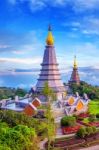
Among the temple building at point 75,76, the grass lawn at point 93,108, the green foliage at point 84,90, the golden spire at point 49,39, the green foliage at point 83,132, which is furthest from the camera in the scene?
the temple building at point 75,76

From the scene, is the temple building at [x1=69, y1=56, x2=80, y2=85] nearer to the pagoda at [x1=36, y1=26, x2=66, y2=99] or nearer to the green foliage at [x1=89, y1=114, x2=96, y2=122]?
the pagoda at [x1=36, y1=26, x2=66, y2=99]

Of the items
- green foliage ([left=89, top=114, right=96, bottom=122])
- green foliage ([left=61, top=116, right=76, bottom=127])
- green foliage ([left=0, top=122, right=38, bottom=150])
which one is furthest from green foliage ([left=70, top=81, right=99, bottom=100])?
green foliage ([left=0, top=122, right=38, bottom=150])

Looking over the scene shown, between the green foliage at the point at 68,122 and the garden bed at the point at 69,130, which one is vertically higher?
the green foliage at the point at 68,122

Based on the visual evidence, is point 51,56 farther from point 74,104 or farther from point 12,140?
point 12,140

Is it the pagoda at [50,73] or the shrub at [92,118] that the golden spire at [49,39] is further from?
the shrub at [92,118]

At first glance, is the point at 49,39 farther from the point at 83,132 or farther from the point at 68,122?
the point at 83,132

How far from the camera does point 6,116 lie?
106 ft

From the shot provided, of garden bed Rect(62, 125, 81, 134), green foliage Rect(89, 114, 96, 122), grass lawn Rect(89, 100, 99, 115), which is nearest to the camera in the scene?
garden bed Rect(62, 125, 81, 134)

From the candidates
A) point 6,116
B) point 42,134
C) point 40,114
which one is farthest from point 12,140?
point 40,114

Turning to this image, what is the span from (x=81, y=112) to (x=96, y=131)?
9839 millimetres

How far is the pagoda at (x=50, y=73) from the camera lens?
154ft

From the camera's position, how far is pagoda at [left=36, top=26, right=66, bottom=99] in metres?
46.9

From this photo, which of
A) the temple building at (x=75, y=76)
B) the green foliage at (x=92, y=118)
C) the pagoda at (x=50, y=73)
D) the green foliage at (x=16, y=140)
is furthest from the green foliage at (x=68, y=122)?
the temple building at (x=75, y=76)

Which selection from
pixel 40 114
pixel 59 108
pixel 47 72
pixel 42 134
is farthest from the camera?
pixel 47 72
